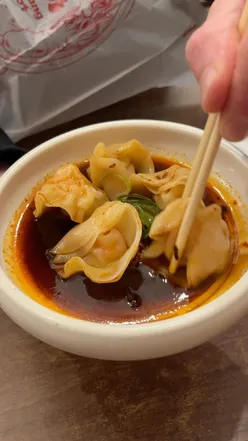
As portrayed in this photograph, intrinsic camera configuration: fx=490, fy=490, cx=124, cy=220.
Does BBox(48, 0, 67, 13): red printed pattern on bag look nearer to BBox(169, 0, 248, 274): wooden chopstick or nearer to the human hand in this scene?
the human hand

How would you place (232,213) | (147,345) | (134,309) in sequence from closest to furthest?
(147,345)
(134,309)
(232,213)

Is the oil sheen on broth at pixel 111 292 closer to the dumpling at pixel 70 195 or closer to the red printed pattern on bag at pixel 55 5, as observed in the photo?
the dumpling at pixel 70 195

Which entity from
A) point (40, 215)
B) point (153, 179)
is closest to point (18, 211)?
point (40, 215)

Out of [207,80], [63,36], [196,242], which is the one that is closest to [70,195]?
[196,242]

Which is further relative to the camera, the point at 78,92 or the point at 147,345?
the point at 78,92

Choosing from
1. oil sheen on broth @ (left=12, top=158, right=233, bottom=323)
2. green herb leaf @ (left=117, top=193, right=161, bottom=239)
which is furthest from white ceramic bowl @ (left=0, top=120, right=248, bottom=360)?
green herb leaf @ (left=117, top=193, right=161, bottom=239)

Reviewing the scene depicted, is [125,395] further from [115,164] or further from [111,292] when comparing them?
[115,164]

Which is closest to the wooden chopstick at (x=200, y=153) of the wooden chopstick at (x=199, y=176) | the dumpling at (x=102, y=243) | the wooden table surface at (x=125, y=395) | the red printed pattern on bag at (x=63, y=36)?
the wooden chopstick at (x=199, y=176)

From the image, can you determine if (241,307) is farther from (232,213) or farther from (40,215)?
(40,215)
